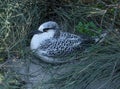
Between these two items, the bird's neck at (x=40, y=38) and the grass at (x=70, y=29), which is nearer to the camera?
the grass at (x=70, y=29)

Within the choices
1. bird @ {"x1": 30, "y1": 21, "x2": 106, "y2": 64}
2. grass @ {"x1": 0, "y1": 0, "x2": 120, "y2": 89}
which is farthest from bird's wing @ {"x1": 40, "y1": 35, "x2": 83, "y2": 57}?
grass @ {"x1": 0, "y1": 0, "x2": 120, "y2": 89}

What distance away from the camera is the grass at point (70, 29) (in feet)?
9.29

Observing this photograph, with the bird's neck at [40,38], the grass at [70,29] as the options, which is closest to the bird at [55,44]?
the bird's neck at [40,38]

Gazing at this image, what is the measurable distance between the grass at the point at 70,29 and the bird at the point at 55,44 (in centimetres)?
13

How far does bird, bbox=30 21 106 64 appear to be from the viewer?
10.5ft

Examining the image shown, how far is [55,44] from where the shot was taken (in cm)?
323

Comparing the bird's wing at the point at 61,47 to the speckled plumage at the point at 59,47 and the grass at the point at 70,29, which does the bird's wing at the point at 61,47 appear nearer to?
the speckled plumage at the point at 59,47

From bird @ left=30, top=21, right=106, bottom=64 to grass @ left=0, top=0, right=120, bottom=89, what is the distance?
0.44ft

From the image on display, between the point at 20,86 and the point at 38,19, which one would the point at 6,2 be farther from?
the point at 20,86

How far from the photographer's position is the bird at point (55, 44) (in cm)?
321

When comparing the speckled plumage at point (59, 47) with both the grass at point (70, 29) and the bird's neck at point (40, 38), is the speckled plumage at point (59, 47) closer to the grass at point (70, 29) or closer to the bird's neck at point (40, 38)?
the bird's neck at point (40, 38)

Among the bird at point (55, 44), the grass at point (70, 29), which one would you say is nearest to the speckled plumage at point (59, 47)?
the bird at point (55, 44)

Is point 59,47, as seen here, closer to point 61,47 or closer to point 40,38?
point 61,47

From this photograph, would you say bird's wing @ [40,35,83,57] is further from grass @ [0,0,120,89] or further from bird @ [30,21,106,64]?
grass @ [0,0,120,89]
